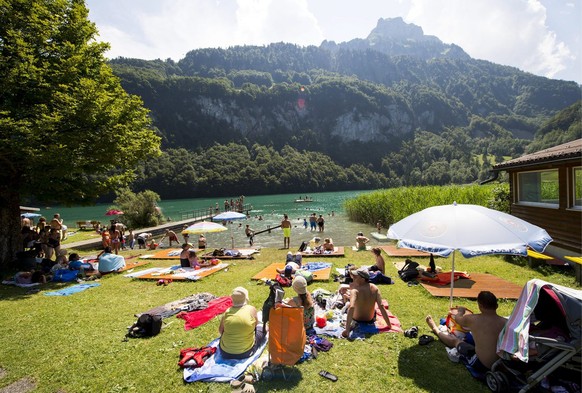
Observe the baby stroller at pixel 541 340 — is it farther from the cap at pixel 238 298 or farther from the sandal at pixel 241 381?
the cap at pixel 238 298

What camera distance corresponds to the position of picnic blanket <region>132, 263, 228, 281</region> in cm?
1074

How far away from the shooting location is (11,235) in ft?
39.3

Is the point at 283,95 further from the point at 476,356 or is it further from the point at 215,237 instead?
the point at 476,356

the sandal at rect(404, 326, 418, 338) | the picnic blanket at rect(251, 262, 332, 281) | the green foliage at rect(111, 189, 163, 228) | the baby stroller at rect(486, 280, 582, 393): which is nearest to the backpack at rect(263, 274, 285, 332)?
the sandal at rect(404, 326, 418, 338)

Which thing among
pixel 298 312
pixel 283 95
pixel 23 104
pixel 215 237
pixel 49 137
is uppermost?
pixel 283 95

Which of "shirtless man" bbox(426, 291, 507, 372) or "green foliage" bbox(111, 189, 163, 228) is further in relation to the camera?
"green foliage" bbox(111, 189, 163, 228)

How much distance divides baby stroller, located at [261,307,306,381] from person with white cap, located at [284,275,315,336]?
93 cm

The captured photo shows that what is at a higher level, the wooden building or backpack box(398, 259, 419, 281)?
the wooden building

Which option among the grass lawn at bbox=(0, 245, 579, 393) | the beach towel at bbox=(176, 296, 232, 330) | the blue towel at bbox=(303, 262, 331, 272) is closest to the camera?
the grass lawn at bbox=(0, 245, 579, 393)

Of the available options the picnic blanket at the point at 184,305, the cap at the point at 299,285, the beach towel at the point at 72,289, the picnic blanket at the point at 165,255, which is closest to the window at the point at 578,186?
the cap at the point at 299,285

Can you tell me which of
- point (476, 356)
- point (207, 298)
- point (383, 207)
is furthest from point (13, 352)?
point (383, 207)

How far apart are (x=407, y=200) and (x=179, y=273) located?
17.1 m

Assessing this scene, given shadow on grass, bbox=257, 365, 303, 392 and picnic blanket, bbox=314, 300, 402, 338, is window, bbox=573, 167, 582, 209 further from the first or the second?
shadow on grass, bbox=257, 365, 303, 392

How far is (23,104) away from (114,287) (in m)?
7.39
